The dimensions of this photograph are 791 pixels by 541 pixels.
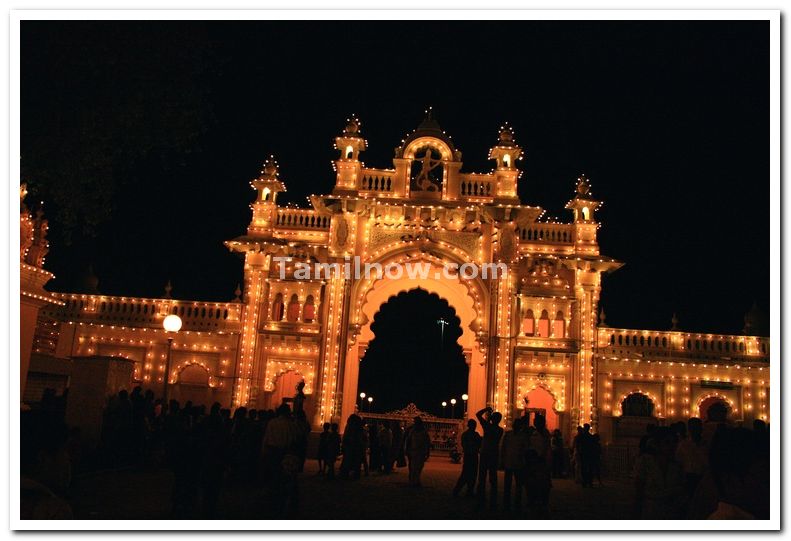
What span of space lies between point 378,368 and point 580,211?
21.0 meters

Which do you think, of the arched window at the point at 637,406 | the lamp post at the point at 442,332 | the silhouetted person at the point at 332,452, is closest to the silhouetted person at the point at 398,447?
the silhouetted person at the point at 332,452

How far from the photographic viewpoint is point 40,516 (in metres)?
6.70

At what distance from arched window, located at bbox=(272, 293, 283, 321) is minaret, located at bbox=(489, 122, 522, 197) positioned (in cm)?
814

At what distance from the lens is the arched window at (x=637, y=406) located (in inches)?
1017

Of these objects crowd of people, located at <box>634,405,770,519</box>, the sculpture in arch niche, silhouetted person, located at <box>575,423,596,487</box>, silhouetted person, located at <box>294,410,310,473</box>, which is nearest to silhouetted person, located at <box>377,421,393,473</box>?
silhouetted person, located at <box>294,410,310,473</box>

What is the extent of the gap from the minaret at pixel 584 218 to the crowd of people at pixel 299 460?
12.0m

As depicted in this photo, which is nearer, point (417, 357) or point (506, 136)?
point (506, 136)

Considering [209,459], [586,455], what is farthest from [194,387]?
[209,459]

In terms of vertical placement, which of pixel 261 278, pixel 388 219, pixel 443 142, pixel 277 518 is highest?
pixel 443 142

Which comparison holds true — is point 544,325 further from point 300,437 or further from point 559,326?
point 300,437

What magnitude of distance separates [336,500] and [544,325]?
14229 millimetres

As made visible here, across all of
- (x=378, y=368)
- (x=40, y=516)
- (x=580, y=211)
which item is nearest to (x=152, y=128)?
(x=40, y=516)

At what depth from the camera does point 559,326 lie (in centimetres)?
2580
